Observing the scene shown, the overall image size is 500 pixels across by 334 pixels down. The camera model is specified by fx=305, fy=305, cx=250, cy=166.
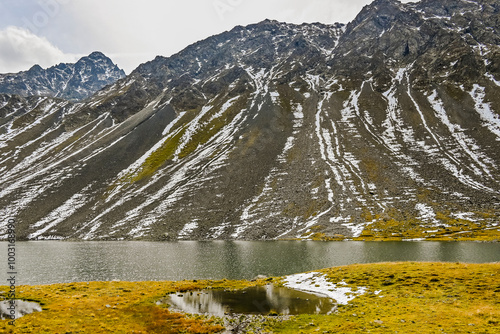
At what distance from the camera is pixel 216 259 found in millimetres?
63344

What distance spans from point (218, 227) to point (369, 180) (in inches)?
2469

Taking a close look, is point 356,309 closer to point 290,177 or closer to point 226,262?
point 226,262

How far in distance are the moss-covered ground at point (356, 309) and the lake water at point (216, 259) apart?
55.3 feet

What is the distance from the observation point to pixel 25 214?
125 meters

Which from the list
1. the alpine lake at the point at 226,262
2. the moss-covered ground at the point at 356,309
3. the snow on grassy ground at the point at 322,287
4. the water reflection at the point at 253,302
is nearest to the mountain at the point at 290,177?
the alpine lake at the point at 226,262

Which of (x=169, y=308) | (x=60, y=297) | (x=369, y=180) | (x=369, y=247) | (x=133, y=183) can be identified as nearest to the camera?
(x=169, y=308)

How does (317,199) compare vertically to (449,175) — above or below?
below

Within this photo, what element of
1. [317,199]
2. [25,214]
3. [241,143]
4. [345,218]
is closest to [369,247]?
[345,218]

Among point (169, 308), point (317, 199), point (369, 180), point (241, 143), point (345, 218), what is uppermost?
point (241, 143)

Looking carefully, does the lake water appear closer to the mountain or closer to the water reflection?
the water reflection

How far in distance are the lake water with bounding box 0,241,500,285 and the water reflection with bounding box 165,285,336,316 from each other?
1438 centimetres

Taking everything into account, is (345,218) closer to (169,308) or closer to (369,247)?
(369,247)

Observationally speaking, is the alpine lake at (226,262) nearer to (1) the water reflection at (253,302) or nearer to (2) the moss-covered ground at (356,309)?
(1) the water reflection at (253,302)

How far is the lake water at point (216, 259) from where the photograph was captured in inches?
2040
